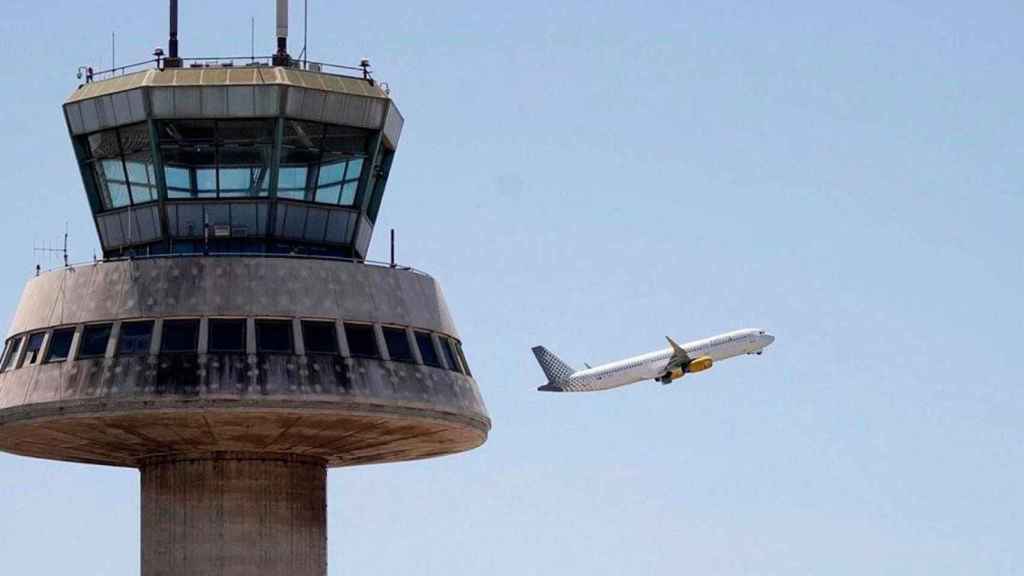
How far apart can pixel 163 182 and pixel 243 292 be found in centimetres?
573

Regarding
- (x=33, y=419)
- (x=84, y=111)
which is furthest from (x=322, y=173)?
(x=33, y=419)

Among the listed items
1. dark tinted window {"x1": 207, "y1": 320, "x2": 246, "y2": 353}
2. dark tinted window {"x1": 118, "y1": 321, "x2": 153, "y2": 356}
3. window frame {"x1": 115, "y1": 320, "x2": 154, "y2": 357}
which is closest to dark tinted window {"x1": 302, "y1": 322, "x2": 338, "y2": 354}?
dark tinted window {"x1": 207, "y1": 320, "x2": 246, "y2": 353}

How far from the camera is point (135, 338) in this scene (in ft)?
206

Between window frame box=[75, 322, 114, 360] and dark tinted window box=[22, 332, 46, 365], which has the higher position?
dark tinted window box=[22, 332, 46, 365]

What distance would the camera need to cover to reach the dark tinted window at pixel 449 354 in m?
67.3

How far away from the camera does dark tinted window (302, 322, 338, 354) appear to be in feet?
208

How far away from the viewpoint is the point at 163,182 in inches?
2640

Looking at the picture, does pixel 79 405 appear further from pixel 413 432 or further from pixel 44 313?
pixel 413 432

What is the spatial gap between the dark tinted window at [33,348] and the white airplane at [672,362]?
11580cm

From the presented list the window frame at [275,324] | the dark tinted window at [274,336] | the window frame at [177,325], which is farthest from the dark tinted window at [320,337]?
the window frame at [177,325]

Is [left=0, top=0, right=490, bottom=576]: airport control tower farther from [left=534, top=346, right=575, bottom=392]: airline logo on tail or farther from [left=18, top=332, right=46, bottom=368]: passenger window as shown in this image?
[left=534, top=346, right=575, bottom=392]: airline logo on tail

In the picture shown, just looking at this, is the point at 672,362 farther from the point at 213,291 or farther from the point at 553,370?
the point at 213,291

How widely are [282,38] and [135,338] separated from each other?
1225cm

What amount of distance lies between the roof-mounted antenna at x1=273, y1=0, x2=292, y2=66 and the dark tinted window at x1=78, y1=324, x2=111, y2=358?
10.9m
